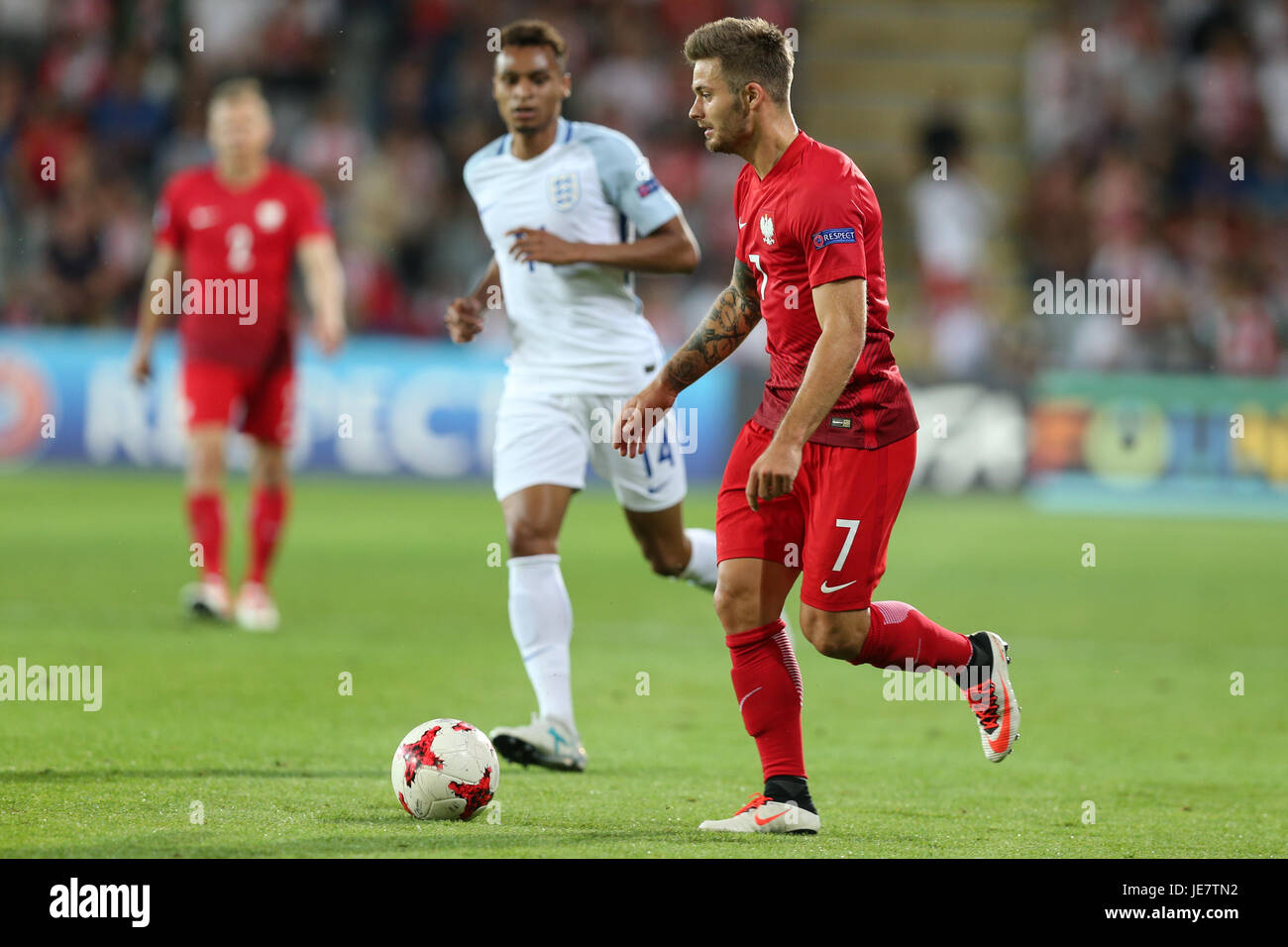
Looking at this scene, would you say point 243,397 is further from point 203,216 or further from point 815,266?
point 815,266

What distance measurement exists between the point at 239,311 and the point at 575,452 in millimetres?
3964

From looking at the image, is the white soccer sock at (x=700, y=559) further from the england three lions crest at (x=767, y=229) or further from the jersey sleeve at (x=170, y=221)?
the jersey sleeve at (x=170, y=221)

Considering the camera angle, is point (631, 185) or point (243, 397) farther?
point (243, 397)

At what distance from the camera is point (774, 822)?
16.6 feet

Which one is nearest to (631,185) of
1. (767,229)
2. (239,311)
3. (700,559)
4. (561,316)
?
(561,316)

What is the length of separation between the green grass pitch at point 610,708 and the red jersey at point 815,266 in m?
1.19

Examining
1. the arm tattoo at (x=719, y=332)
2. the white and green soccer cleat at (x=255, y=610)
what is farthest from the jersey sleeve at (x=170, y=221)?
the arm tattoo at (x=719, y=332)

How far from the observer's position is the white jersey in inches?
260

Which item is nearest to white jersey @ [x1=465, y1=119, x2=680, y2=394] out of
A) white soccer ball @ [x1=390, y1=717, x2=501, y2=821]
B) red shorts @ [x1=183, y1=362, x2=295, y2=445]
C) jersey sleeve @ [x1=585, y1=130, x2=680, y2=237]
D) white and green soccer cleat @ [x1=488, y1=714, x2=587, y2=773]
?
jersey sleeve @ [x1=585, y1=130, x2=680, y2=237]

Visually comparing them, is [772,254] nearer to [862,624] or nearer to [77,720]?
[862,624]

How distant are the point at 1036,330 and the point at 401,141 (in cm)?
761

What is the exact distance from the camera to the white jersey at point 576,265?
660 cm

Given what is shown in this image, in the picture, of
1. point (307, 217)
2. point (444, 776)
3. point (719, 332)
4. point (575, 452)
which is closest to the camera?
point (444, 776)

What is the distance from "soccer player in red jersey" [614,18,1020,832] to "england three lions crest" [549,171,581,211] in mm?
1368
